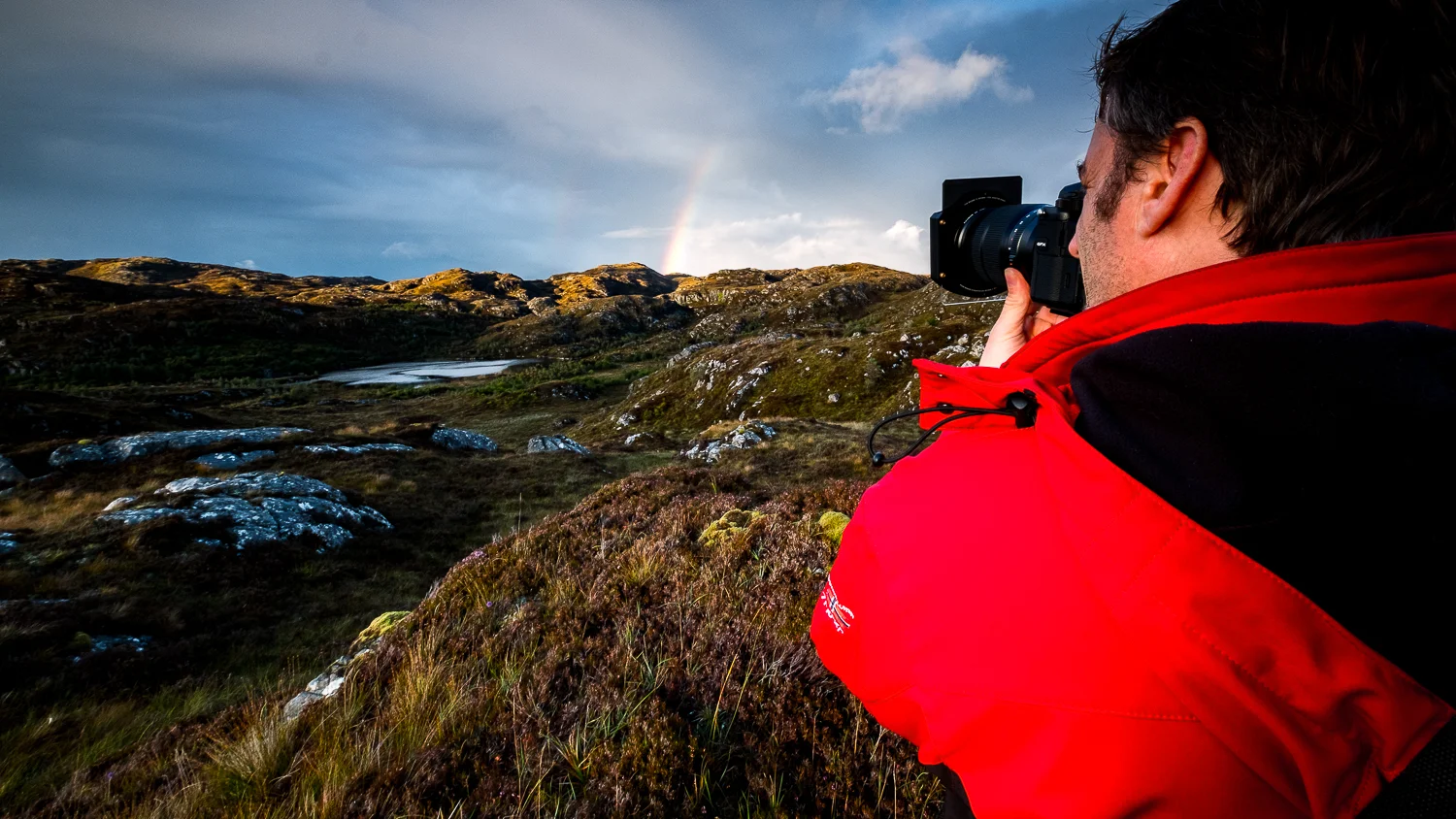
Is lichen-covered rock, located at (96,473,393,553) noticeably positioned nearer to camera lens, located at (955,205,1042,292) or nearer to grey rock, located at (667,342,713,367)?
camera lens, located at (955,205,1042,292)

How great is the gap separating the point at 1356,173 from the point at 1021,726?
1.51m

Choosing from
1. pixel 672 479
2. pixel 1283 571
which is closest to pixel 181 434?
pixel 672 479

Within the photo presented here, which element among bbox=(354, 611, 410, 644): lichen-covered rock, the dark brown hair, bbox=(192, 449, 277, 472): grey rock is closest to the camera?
the dark brown hair

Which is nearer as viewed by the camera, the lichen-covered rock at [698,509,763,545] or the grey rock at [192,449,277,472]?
the lichen-covered rock at [698,509,763,545]

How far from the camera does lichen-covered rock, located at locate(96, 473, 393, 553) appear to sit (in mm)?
10281

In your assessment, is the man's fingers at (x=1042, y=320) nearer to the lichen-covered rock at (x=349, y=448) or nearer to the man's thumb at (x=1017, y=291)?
the man's thumb at (x=1017, y=291)

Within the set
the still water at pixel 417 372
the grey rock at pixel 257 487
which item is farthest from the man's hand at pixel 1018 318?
the still water at pixel 417 372

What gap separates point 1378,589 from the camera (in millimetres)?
917

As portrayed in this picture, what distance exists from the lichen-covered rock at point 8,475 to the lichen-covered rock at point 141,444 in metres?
0.83

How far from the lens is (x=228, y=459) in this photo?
55.1 ft

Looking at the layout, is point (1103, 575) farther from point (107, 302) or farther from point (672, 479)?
point (107, 302)

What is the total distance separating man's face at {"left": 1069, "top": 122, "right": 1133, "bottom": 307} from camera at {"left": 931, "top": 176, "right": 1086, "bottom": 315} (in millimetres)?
94

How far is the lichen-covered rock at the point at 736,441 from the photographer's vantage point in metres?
20.5

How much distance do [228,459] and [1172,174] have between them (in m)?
23.3
